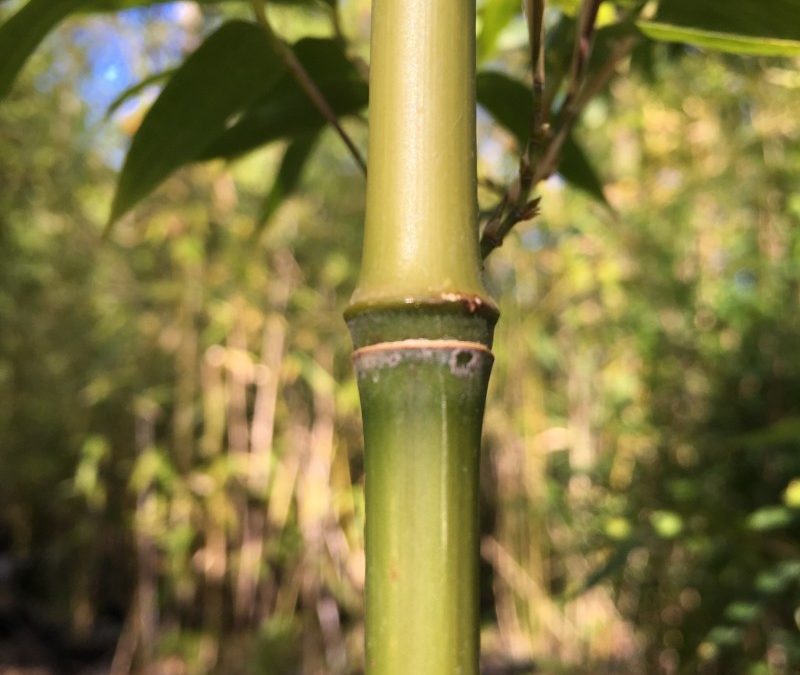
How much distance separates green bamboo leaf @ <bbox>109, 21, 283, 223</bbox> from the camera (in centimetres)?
42

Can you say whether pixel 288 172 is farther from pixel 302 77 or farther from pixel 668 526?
pixel 668 526

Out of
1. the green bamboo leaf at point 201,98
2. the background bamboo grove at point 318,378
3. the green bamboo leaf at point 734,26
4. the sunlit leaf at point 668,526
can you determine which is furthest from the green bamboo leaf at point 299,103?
the background bamboo grove at point 318,378

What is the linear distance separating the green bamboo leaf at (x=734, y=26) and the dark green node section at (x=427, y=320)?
18 cm

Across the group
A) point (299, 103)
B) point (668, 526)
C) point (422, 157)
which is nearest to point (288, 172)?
point (299, 103)

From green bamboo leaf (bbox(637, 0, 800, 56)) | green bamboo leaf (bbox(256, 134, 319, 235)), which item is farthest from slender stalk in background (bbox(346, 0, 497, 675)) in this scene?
green bamboo leaf (bbox(256, 134, 319, 235))

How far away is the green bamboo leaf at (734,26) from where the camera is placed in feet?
1.22

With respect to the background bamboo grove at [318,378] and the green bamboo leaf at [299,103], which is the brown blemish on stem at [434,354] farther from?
the background bamboo grove at [318,378]

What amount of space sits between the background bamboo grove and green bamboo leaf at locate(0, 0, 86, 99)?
809 mm

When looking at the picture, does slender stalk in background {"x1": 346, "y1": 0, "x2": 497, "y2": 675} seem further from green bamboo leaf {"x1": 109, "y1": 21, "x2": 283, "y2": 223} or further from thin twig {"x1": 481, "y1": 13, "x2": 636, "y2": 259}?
green bamboo leaf {"x1": 109, "y1": 21, "x2": 283, "y2": 223}

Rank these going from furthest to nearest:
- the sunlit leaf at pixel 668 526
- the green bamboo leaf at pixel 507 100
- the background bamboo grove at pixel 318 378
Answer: the background bamboo grove at pixel 318 378 → the sunlit leaf at pixel 668 526 → the green bamboo leaf at pixel 507 100

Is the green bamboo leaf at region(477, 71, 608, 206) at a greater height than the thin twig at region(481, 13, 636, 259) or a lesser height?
lesser

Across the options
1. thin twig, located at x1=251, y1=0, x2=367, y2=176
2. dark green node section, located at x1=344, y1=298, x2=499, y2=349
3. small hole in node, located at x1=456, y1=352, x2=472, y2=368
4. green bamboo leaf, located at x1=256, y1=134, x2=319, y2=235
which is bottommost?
green bamboo leaf, located at x1=256, y1=134, x2=319, y2=235

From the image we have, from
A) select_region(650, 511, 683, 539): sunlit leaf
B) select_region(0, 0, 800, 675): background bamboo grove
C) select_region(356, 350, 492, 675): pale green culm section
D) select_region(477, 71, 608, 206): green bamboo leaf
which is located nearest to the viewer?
select_region(356, 350, 492, 675): pale green culm section

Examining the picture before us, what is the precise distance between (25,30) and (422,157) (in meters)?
0.23
